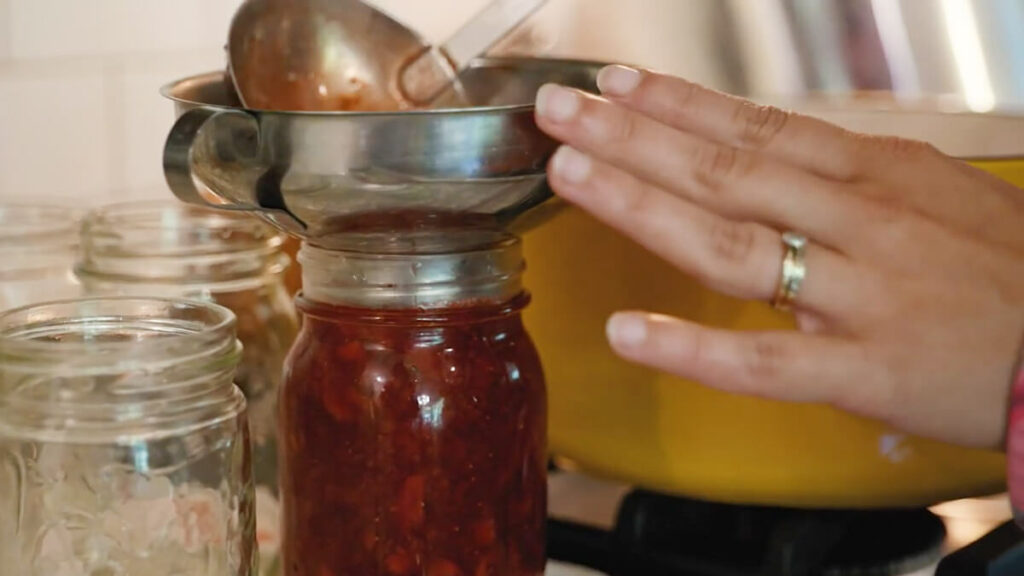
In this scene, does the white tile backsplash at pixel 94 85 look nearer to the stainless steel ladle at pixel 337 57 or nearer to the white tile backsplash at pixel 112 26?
the white tile backsplash at pixel 112 26

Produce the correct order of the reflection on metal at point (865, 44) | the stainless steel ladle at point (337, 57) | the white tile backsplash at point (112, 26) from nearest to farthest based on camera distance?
the stainless steel ladle at point (337, 57), the white tile backsplash at point (112, 26), the reflection on metal at point (865, 44)

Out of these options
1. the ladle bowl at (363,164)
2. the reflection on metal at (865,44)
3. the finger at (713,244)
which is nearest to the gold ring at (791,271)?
the finger at (713,244)

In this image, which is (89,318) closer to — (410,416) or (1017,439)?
(410,416)

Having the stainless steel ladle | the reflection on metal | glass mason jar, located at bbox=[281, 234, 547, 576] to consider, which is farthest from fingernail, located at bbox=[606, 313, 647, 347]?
the reflection on metal

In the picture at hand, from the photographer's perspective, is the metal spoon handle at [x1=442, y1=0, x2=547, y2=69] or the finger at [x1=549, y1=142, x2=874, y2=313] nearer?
the finger at [x1=549, y1=142, x2=874, y2=313]

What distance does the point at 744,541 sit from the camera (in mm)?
696

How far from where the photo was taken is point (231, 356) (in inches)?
18.6

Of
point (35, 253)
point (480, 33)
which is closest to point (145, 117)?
point (35, 253)

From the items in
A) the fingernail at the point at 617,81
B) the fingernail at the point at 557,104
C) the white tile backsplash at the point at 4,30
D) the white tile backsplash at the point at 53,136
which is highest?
the white tile backsplash at the point at 4,30

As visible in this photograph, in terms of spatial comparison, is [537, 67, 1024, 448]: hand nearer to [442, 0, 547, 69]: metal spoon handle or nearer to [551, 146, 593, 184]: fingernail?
[551, 146, 593, 184]: fingernail

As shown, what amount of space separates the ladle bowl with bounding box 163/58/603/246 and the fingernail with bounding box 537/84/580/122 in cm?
1

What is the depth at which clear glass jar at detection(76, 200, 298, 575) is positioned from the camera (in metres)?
0.62

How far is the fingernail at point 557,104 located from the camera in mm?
433

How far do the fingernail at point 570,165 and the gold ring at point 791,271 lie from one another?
0.09 meters
